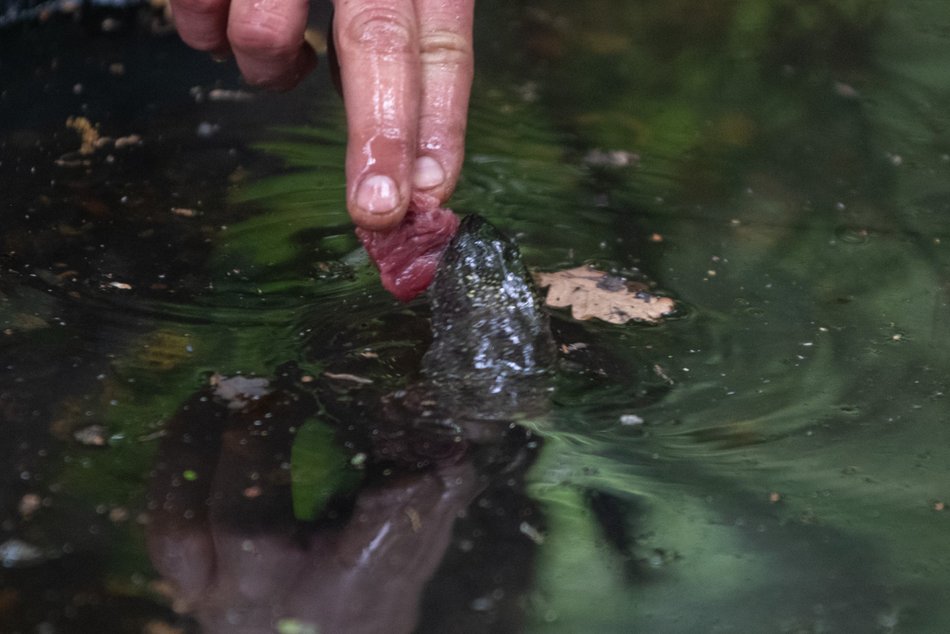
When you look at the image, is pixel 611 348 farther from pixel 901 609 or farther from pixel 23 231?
pixel 23 231

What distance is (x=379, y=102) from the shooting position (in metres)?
1.51

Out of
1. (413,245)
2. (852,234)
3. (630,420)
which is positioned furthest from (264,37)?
(852,234)

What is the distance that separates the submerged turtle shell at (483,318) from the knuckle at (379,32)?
0.27 meters

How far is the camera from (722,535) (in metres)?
1.37

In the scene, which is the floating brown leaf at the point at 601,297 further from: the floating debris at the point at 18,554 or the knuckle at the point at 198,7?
the floating debris at the point at 18,554

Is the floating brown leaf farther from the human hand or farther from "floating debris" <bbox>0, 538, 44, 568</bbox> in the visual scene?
"floating debris" <bbox>0, 538, 44, 568</bbox>

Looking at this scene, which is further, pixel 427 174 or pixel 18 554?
pixel 427 174

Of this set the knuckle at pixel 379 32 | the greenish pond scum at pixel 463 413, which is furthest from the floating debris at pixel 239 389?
the knuckle at pixel 379 32

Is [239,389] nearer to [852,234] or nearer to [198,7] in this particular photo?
[198,7]

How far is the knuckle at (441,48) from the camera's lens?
5.44 feet

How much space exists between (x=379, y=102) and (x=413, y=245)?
0.21m

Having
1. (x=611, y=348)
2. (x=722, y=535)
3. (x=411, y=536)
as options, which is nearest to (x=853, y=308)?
(x=611, y=348)

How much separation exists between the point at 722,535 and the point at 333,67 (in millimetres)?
971

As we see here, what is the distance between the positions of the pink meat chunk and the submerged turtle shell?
2cm
